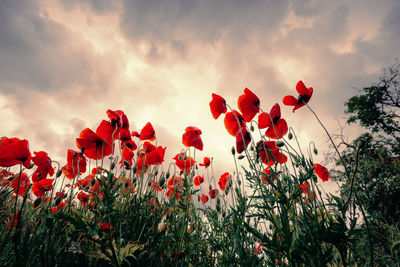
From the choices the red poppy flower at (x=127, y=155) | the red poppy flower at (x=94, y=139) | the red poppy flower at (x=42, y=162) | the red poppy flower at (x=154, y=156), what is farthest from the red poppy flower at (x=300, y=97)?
the red poppy flower at (x=42, y=162)

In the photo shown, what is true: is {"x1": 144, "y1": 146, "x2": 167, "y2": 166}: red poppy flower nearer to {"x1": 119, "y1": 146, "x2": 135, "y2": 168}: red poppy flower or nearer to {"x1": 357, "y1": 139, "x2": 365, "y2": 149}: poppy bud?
{"x1": 119, "y1": 146, "x2": 135, "y2": 168}: red poppy flower

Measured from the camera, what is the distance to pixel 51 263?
126 centimetres

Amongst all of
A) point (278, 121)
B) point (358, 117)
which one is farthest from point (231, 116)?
point (358, 117)

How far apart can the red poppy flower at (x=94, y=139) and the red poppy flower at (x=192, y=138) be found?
37.8 inches

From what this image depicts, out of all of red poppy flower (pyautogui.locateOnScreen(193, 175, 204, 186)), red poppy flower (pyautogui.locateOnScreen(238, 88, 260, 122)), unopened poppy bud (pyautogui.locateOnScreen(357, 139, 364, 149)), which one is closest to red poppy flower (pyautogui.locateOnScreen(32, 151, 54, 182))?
red poppy flower (pyautogui.locateOnScreen(238, 88, 260, 122))

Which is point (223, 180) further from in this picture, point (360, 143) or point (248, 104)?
point (360, 143)

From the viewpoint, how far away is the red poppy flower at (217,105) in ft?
6.63

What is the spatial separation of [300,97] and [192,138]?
1.32 meters

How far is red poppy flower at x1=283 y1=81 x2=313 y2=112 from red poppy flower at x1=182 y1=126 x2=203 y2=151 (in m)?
1.15

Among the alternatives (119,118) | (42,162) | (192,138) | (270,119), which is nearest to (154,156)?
(192,138)

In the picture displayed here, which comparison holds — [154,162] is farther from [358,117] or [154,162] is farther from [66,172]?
[358,117]

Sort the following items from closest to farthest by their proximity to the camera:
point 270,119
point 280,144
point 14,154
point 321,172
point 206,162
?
point 280,144
point 14,154
point 270,119
point 321,172
point 206,162

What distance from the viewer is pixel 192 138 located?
8.66 feet

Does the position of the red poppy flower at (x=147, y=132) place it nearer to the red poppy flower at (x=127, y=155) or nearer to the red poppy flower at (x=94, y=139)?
the red poppy flower at (x=127, y=155)
